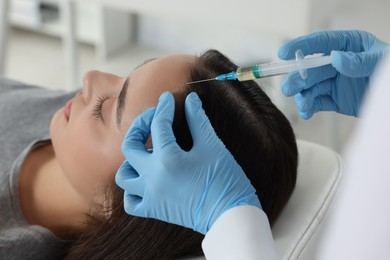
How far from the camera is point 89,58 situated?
342cm

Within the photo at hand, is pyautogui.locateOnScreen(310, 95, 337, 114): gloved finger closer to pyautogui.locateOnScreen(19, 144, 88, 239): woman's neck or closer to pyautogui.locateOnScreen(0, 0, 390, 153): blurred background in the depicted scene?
pyautogui.locateOnScreen(19, 144, 88, 239): woman's neck

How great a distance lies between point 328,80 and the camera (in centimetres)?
114

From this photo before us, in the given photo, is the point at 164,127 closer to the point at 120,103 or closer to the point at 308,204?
the point at 120,103

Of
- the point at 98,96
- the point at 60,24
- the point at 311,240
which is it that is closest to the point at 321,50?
the point at 311,240

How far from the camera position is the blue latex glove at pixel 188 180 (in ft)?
3.00

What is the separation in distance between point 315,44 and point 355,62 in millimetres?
175

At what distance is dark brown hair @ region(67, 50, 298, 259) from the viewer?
1.10m

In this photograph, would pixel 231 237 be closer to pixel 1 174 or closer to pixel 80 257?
pixel 80 257

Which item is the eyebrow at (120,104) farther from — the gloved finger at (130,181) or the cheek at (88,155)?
the gloved finger at (130,181)

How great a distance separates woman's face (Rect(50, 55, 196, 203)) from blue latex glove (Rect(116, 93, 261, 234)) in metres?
0.22

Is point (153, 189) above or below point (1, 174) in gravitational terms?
above

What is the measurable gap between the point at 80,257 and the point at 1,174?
0.38 metres

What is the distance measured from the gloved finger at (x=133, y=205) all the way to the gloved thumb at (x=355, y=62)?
16.3 inches

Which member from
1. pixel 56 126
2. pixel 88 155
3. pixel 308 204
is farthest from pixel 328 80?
pixel 56 126
